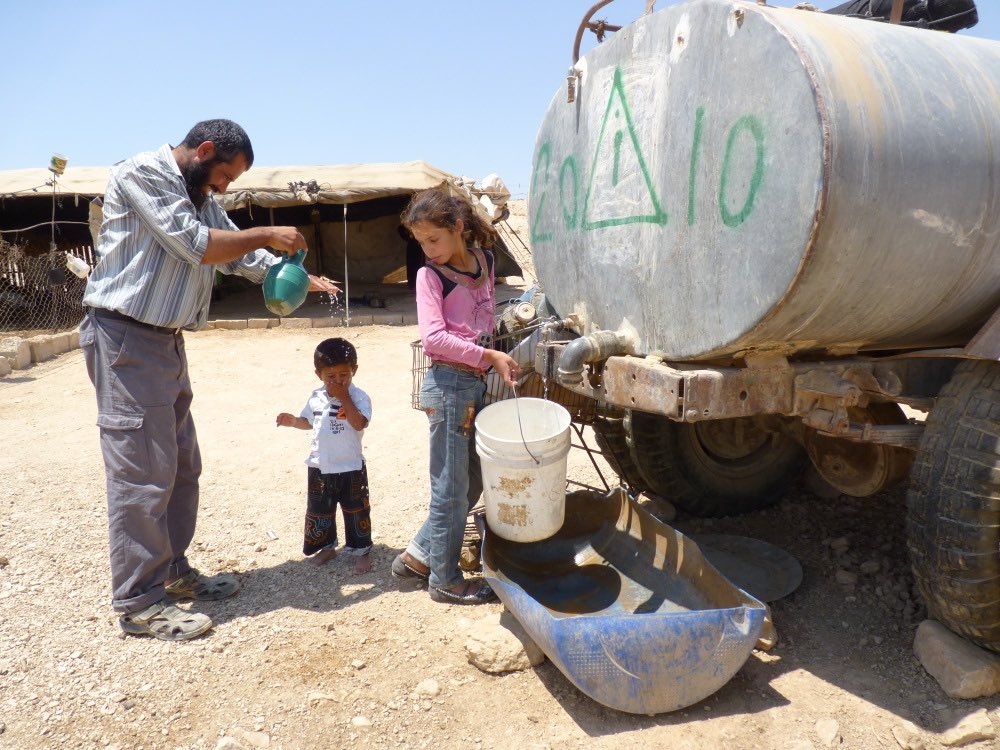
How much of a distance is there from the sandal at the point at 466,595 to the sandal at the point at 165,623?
38.7 inches

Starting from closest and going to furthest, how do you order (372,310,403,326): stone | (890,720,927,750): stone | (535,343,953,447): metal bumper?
(890,720,927,750): stone
(535,343,953,447): metal bumper
(372,310,403,326): stone

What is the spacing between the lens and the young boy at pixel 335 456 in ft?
12.2

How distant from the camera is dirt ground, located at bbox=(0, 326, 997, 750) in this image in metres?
2.61

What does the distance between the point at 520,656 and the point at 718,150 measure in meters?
1.96

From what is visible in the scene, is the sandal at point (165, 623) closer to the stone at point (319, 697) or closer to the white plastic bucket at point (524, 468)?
the stone at point (319, 697)

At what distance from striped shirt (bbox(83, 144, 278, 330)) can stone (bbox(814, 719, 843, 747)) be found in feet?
9.41

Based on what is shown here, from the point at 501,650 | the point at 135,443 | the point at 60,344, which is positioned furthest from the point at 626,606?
the point at 60,344

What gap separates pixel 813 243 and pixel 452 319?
1.54 metres

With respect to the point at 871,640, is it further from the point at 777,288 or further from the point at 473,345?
the point at 473,345

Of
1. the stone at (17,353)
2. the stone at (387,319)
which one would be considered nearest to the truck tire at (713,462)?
the stone at (17,353)

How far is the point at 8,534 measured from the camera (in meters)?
4.22

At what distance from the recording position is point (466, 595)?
11.4ft

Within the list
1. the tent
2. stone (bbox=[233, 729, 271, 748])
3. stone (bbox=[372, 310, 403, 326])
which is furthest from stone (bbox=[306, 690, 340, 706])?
stone (bbox=[372, 310, 403, 326])

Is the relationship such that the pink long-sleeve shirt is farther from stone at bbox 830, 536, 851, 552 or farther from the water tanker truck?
stone at bbox 830, 536, 851, 552
